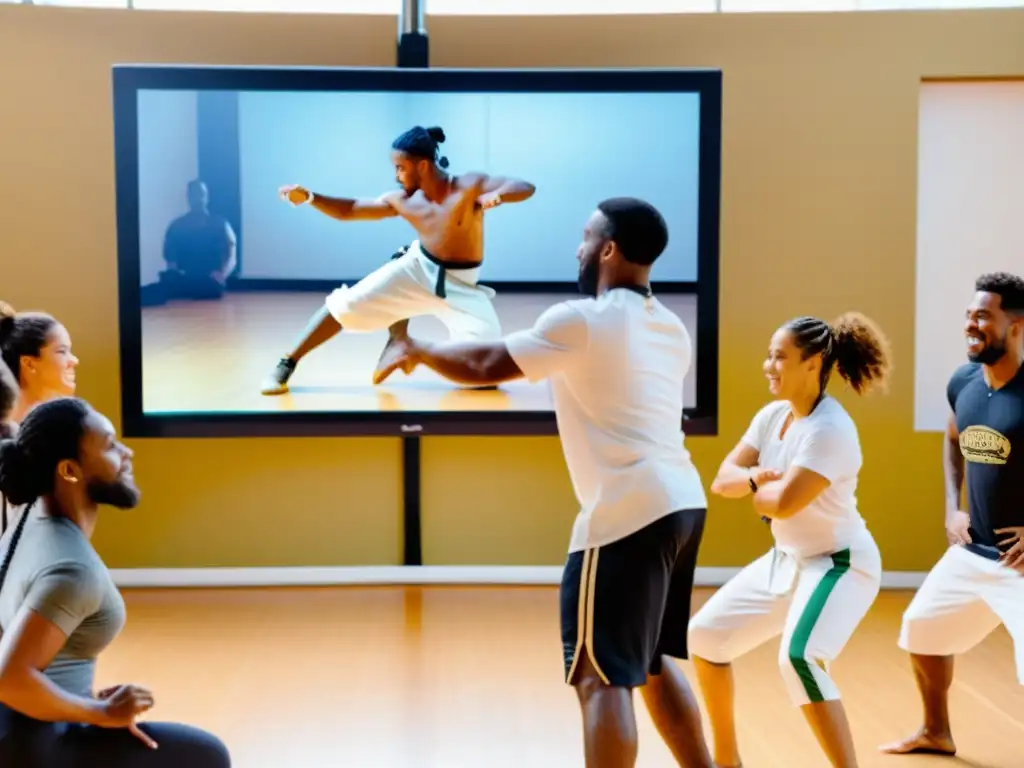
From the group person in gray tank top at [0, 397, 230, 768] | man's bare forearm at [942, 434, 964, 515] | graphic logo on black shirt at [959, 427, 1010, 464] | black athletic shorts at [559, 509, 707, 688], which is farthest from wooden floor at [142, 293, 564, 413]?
person in gray tank top at [0, 397, 230, 768]

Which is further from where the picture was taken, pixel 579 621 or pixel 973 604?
pixel 973 604

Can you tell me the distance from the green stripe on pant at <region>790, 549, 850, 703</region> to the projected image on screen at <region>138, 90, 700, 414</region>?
7.20 ft

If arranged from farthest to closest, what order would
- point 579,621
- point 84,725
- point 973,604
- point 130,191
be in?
point 130,191
point 973,604
point 579,621
point 84,725

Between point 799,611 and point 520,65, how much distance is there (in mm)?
3344

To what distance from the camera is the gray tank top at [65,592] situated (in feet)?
7.22

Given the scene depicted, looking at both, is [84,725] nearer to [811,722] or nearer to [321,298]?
[811,722]

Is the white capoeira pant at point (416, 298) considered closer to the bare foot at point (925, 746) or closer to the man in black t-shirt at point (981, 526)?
the man in black t-shirt at point (981, 526)

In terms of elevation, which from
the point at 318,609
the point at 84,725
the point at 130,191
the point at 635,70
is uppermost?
the point at 635,70

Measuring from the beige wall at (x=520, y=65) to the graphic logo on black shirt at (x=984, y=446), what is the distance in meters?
2.07

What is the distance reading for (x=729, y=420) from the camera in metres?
5.63

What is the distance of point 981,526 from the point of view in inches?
138

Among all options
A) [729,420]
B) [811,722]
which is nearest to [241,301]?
[729,420]

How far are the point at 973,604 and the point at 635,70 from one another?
273cm

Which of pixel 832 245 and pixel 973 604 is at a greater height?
pixel 832 245
